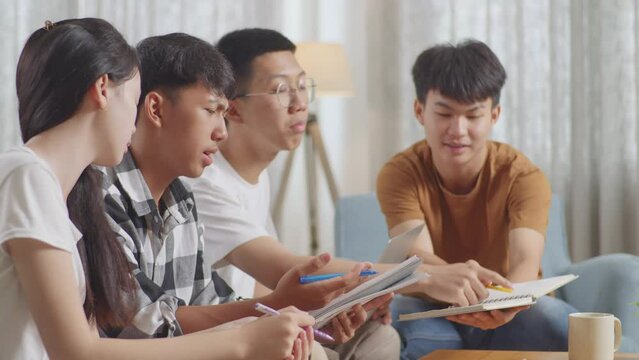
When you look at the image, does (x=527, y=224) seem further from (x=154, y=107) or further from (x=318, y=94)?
(x=318, y=94)

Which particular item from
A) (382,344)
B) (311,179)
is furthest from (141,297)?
(311,179)

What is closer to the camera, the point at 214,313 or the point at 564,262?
the point at 214,313

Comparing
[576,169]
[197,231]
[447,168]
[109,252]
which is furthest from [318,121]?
[109,252]

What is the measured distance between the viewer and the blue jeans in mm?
2318

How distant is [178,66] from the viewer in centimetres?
183

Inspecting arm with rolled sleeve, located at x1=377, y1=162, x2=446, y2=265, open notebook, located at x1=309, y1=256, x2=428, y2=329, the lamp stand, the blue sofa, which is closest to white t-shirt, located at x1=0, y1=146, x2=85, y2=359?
open notebook, located at x1=309, y1=256, x2=428, y2=329

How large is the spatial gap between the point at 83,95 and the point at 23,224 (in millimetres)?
212

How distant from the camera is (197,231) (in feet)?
6.33

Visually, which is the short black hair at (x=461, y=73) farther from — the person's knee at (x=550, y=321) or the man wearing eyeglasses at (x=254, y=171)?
the person's knee at (x=550, y=321)

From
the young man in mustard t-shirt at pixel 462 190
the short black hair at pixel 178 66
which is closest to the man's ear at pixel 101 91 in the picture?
the short black hair at pixel 178 66

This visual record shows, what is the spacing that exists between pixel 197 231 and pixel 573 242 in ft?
7.58

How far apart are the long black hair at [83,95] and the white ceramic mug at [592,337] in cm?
86

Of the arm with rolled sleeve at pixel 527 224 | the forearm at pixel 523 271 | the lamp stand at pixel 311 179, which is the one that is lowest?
the lamp stand at pixel 311 179

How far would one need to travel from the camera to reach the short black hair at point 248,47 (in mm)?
2361
